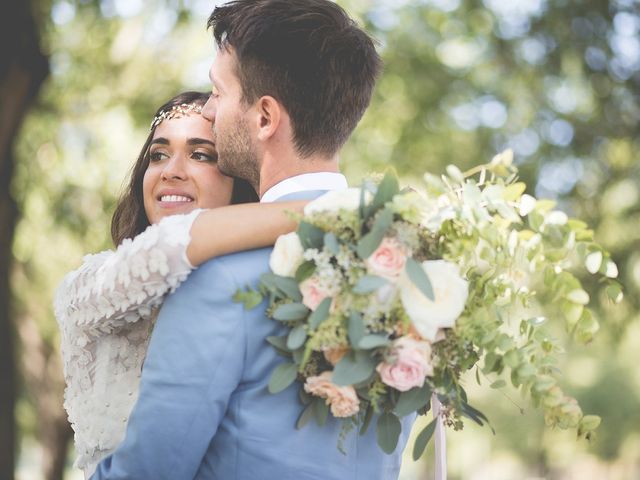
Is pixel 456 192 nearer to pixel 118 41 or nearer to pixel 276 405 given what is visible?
pixel 276 405

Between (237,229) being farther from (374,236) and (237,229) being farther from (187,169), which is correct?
(187,169)

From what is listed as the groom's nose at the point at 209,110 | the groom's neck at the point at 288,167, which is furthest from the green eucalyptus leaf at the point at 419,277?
the groom's nose at the point at 209,110

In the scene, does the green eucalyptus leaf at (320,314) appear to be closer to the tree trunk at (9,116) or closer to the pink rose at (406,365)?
the pink rose at (406,365)

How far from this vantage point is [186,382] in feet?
6.91

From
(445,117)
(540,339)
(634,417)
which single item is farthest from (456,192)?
(634,417)

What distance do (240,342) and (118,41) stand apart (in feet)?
29.2

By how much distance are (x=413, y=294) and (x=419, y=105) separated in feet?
29.1

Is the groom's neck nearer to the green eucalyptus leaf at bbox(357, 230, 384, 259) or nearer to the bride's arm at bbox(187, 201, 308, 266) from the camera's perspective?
the bride's arm at bbox(187, 201, 308, 266)

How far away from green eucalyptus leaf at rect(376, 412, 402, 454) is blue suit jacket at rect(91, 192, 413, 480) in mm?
123

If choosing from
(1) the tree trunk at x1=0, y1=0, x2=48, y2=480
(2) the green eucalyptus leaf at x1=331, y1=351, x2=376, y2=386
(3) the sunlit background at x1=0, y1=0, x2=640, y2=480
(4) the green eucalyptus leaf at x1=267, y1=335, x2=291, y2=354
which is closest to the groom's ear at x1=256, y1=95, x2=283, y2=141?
(4) the green eucalyptus leaf at x1=267, y1=335, x2=291, y2=354

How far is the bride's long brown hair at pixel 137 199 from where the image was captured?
3.38 metres

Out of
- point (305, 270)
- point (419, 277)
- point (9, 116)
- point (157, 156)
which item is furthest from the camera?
point (9, 116)

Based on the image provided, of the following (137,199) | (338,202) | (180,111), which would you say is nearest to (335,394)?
(338,202)

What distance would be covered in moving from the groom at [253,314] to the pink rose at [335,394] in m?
0.10
